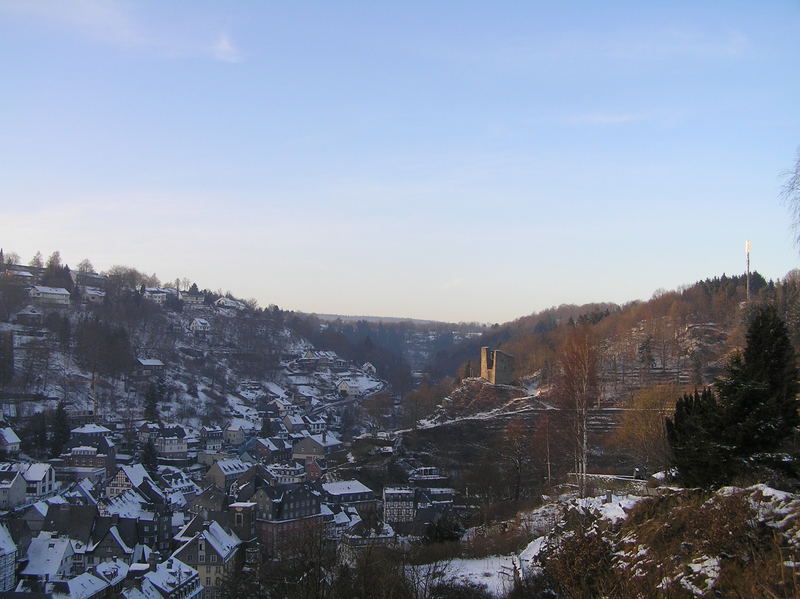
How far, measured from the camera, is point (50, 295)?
284ft

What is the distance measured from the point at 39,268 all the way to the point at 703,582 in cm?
10203

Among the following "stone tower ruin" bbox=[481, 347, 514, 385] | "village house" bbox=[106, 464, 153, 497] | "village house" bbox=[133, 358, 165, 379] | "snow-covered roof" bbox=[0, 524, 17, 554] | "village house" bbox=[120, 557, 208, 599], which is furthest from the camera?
"village house" bbox=[133, 358, 165, 379]

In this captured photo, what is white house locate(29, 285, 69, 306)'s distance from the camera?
85.6 m

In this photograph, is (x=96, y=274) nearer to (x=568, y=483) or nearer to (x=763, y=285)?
(x=763, y=285)

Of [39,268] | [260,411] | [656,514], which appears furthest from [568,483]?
[39,268]

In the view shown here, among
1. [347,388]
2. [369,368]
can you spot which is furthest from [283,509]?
[369,368]

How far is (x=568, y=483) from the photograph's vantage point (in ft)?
74.3

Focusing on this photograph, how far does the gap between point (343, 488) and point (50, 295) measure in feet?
207

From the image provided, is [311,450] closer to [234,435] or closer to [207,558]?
[234,435]

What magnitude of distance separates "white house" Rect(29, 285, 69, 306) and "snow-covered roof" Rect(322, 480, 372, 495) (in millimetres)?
61984

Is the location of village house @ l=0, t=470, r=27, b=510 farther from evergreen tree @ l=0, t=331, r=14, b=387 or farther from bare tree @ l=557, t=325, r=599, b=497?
bare tree @ l=557, t=325, r=599, b=497

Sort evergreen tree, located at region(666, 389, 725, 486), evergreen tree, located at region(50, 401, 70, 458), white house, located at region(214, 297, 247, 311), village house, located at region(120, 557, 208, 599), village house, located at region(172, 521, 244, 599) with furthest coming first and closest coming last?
white house, located at region(214, 297, 247, 311) → evergreen tree, located at region(50, 401, 70, 458) → village house, located at region(172, 521, 244, 599) → village house, located at region(120, 557, 208, 599) → evergreen tree, located at region(666, 389, 725, 486)

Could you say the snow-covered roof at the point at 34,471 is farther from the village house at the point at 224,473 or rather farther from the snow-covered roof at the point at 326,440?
the snow-covered roof at the point at 326,440

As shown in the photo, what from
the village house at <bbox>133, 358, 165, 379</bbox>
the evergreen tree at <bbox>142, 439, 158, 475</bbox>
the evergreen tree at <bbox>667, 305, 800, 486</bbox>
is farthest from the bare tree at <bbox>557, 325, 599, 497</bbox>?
the village house at <bbox>133, 358, 165, 379</bbox>
